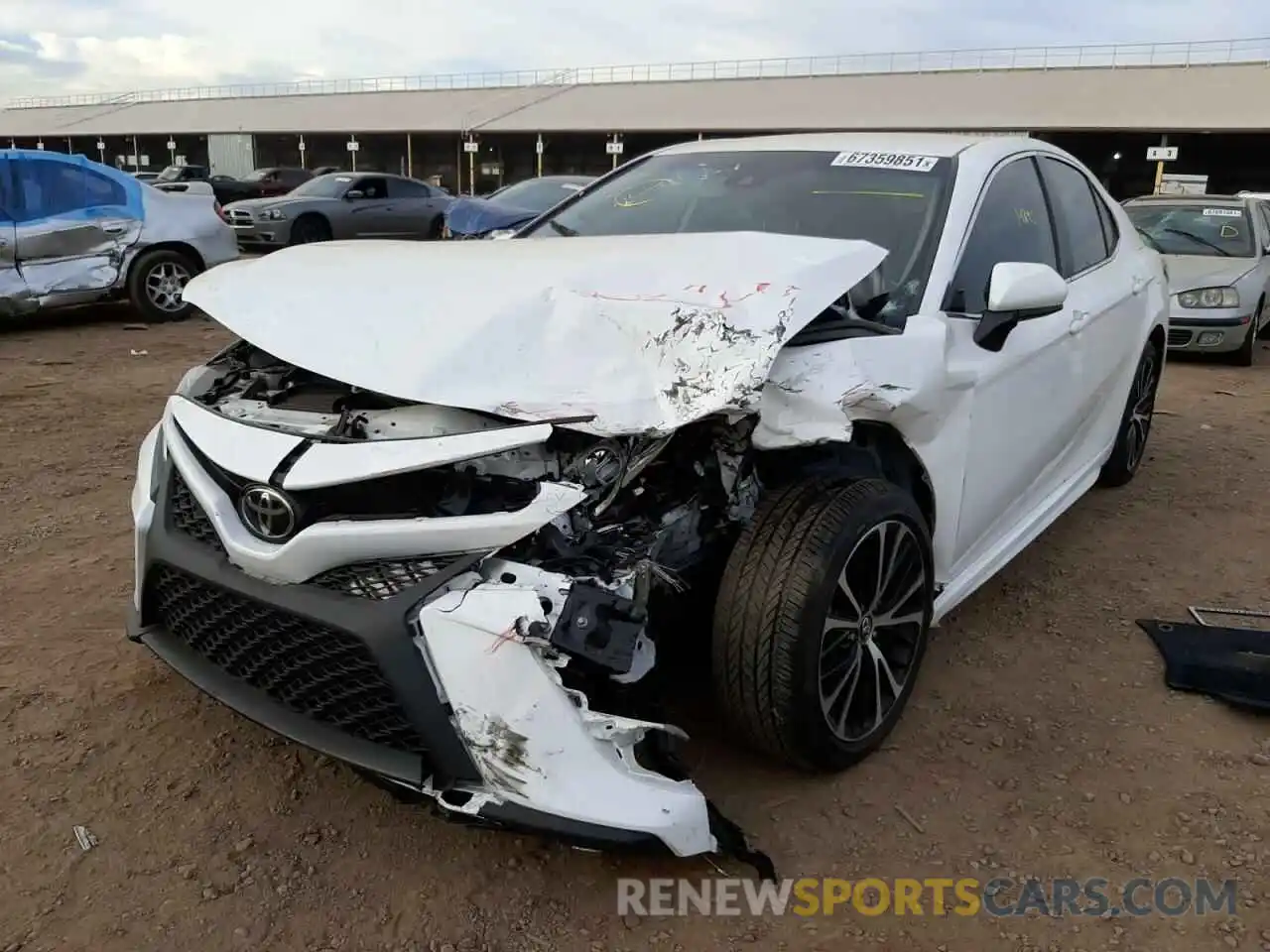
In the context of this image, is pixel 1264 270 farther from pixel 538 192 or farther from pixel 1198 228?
pixel 538 192

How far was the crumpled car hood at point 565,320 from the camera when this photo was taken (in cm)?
210

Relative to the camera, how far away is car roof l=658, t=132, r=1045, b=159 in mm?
3340

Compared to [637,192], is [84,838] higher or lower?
lower

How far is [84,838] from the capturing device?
2307mm

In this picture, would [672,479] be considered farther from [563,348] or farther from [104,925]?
[104,925]

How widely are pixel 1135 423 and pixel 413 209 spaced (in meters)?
13.2

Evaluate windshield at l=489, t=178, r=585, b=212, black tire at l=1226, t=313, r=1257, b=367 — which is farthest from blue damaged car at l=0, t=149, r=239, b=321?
black tire at l=1226, t=313, r=1257, b=367

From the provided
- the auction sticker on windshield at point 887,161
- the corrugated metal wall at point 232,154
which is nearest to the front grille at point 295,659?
the auction sticker on windshield at point 887,161

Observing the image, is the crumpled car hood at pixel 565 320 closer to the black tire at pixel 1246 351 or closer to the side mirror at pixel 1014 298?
the side mirror at pixel 1014 298

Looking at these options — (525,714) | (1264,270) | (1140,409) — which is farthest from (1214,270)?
(525,714)

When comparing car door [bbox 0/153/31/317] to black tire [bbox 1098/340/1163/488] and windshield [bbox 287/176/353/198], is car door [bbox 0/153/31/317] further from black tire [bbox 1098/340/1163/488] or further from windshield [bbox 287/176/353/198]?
black tire [bbox 1098/340/1163/488]

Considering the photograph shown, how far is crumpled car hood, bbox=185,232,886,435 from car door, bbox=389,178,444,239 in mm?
13536

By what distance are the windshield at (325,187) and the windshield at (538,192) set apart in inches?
171

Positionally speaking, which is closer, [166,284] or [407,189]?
[166,284]
